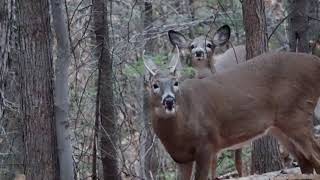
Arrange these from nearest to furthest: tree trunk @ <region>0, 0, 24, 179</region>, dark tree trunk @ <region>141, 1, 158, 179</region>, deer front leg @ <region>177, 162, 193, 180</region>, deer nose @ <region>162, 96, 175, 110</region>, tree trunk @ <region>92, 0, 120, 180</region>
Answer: tree trunk @ <region>0, 0, 24, 179</region>
deer nose @ <region>162, 96, 175, 110</region>
deer front leg @ <region>177, 162, 193, 180</region>
tree trunk @ <region>92, 0, 120, 180</region>
dark tree trunk @ <region>141, 1, 158, 179</region>

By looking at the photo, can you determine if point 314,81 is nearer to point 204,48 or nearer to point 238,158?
point 238,158

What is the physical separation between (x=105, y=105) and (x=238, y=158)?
2.16 meters

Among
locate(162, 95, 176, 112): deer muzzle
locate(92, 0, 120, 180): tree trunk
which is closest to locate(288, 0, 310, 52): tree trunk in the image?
locate(92, 0, 120, 180): tree trunk

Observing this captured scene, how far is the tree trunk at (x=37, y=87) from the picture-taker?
22.1 feet

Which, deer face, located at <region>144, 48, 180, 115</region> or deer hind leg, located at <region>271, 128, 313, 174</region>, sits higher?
deer face, located at <region>144, 48, 180, 115</region>

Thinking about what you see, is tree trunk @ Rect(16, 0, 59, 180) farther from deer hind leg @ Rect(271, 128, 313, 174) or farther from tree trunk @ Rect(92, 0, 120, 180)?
deer hind leg @ Rect(271, 128, 313, 174)

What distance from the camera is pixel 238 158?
32.4ft

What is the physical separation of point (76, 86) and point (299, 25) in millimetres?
3540

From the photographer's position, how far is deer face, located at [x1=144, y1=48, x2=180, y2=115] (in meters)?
7.20

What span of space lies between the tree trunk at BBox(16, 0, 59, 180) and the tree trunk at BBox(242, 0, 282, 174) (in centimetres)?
292

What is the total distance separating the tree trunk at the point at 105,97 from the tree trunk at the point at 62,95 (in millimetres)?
1650

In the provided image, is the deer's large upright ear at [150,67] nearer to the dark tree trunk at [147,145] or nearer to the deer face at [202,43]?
the deer face at [202,43]

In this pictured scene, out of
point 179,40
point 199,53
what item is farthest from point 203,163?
point 179,40

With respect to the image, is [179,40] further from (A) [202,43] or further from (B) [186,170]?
(B) [186,170]
